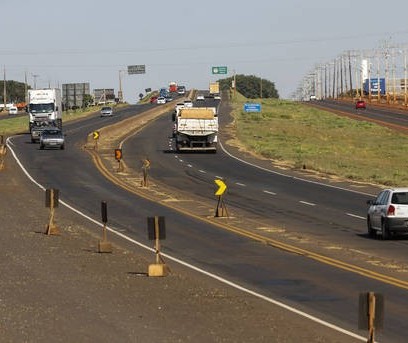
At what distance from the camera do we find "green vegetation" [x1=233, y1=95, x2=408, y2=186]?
63438 mm

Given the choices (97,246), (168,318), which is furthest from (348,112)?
(168,318)

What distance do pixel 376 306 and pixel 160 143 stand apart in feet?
244

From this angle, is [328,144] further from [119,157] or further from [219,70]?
[219,70]

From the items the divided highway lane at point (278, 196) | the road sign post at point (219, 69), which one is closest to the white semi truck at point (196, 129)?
the divided highway lane at point (278, 196)

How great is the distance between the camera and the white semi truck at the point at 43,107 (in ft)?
283

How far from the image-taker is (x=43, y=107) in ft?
285

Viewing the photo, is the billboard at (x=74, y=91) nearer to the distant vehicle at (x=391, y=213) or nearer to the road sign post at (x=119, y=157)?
the road sign post at (x=119, y=157)

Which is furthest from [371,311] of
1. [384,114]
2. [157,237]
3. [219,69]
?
[219,69]

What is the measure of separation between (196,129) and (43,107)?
1830 cm

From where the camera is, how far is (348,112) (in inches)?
5753

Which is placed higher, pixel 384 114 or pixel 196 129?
pixel 196 129

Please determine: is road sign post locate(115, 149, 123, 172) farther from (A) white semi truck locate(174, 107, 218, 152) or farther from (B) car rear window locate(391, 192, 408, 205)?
(B) car rear window locate(391, 192, 408, 205)

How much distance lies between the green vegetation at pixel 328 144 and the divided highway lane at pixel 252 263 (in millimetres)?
16133

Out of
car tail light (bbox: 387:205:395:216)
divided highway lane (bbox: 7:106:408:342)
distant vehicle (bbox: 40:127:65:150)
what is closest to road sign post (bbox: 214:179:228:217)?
divided highway lane (bbox: 7:106:408:342)
